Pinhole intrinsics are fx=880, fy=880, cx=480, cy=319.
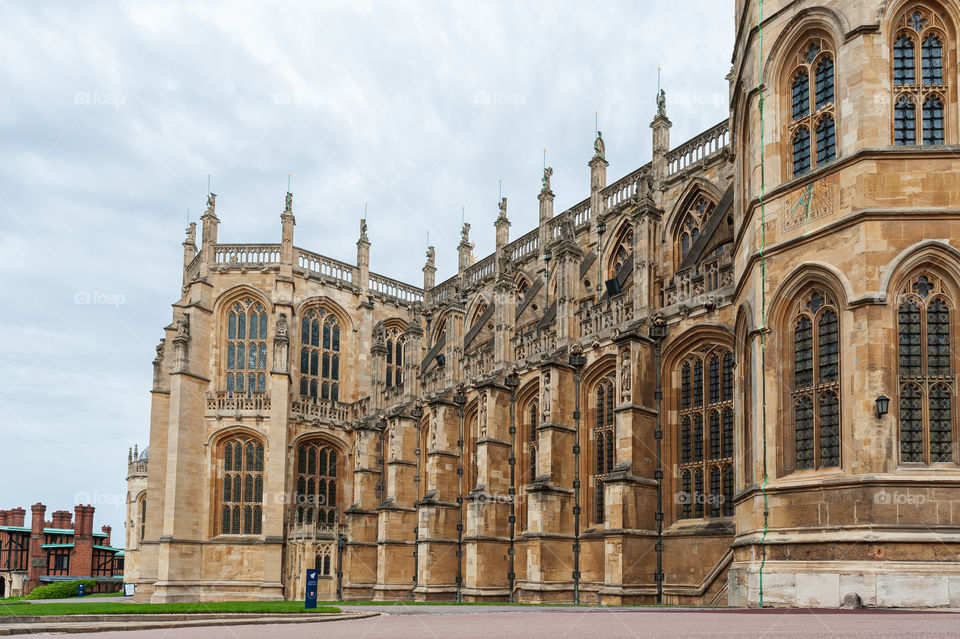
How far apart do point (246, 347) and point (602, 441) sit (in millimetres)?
20452

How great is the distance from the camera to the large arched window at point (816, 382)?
55.1 feet

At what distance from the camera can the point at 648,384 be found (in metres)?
26.2

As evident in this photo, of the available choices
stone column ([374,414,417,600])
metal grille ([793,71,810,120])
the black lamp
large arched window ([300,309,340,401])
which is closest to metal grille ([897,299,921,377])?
the black lamp

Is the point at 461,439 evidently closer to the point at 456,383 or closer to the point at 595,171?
the point at 456,383

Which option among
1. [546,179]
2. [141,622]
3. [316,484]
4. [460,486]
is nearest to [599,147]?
[546,179]

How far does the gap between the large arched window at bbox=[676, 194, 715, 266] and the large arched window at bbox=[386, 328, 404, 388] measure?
20.0 metres

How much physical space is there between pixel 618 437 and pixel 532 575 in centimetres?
588

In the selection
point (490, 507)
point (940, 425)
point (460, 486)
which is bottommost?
point (490, 507)

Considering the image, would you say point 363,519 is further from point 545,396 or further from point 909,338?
point 909,338

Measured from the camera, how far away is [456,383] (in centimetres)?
3816

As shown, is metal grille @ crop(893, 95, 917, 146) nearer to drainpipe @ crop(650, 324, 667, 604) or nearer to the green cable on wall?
the green cable on wall

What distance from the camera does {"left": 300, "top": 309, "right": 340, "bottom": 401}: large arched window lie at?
43.9 meters

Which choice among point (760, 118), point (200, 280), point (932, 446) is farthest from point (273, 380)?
point (932, 446)

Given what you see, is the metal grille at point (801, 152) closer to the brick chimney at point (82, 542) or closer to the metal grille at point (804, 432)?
the metal grille at point (804, 432)
